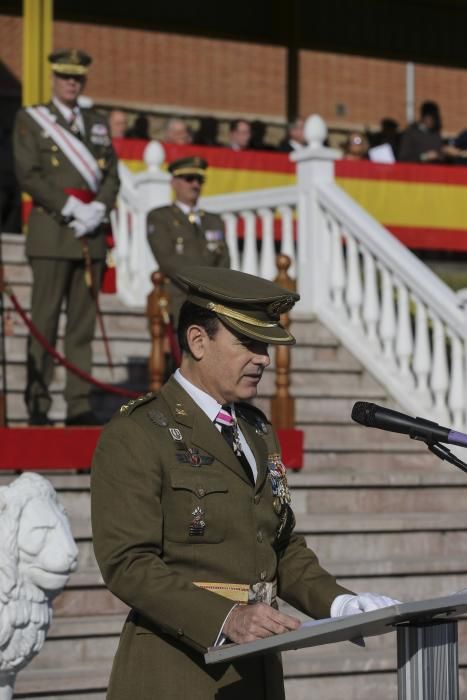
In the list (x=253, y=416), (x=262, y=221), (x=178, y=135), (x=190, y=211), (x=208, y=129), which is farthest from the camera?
(x=208, y=129)

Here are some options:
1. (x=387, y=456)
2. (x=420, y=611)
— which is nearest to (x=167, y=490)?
(x=420, y=611)

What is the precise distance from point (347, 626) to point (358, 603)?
0.51m

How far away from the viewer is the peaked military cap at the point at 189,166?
1093 cm

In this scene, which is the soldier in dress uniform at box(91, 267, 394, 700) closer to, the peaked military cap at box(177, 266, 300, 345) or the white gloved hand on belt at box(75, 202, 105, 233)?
the peaked military cap at box(177, 266, 300, 345)

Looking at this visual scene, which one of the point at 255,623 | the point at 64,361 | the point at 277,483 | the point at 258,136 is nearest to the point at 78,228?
the point at 64,361

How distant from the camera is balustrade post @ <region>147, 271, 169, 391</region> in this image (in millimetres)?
9859

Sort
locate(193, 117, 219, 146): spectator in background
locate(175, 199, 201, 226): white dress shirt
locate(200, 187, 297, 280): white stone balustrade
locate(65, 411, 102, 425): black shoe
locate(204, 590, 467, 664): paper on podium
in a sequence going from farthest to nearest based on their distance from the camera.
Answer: locate(193, 117, 219, 146): spectator in background, locate(200, 187, 297, 280): white stone balustrade, locate(175, 199, 201, 226): white dress shirt, locate(65, 411, 102, 425): black shoe, locate(204, 590, 467, 664): paper on podium

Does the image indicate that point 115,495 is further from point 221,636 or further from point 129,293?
point 129,293

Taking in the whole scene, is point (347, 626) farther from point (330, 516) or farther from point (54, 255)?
point (54, 255)

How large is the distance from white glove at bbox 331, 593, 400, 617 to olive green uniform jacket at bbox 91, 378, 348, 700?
0.17 ft

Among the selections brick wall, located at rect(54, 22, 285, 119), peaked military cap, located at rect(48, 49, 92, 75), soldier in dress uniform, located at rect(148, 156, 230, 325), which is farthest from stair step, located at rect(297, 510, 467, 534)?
brick wall, located at rect(54, 22, 285, 119)

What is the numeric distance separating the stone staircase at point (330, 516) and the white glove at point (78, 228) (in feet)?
4.35

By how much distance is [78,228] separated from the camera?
9.82 m

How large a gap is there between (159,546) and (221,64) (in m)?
18.3
